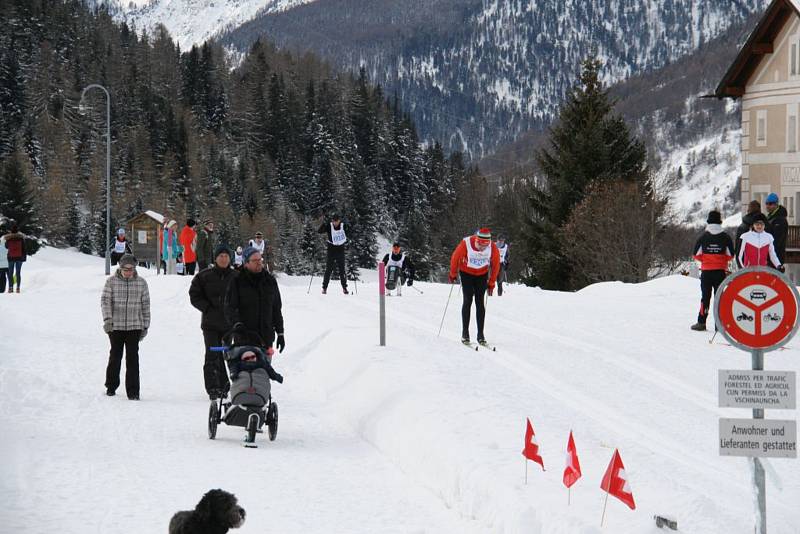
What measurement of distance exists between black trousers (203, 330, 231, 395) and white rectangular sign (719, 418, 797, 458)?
7.07 m

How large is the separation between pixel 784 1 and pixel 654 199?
1178cm

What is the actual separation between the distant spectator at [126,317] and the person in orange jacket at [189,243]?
1487cm

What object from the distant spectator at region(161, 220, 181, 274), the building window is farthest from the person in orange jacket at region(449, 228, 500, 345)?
the building window

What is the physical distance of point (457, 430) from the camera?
891 centimetres

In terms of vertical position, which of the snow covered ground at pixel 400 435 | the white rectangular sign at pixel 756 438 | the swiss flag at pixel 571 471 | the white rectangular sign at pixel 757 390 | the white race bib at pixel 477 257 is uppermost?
the white race bib at pixel 477 257

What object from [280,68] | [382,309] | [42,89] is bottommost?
[382,309]

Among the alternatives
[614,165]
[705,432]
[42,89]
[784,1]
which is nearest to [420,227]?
[42,89]

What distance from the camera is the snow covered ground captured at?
6977mm

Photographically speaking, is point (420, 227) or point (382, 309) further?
point (420, 227)

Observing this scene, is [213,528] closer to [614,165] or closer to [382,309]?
[382,309]

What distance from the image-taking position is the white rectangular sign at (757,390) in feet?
18.7

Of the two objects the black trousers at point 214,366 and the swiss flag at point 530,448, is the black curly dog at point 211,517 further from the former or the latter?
the black trousers at point 214,366

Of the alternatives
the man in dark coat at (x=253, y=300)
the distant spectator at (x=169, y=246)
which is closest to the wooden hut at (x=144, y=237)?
the distant spectator at (x=169, y=246)

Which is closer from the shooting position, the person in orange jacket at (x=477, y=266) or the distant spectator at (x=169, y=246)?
the person in orange jacket at (x=477, y=266)
